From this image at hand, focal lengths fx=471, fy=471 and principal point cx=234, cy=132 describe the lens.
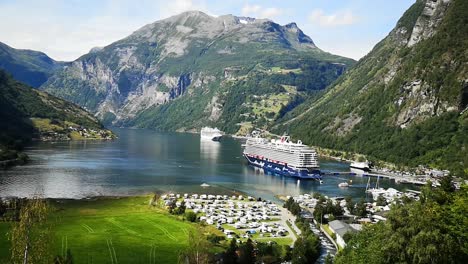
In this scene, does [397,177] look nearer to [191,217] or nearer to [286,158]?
[286,158]

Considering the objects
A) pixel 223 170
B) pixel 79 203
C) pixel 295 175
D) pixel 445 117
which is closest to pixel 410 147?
pixel 445 117

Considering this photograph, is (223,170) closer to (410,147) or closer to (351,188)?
(351,188)

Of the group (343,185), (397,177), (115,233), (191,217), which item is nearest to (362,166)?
(397,177)

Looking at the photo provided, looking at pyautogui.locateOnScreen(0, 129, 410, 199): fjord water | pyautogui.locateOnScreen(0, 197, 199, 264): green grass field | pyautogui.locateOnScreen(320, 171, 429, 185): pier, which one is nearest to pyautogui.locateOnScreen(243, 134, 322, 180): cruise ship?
pyautogui.locateOnScreen(0, 129, 410, 199): fjord water

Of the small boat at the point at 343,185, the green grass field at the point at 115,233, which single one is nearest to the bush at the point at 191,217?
the green grass field at the point at 115,233

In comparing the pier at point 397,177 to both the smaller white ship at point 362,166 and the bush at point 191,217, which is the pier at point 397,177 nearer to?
the smaller white ship at point 362,166

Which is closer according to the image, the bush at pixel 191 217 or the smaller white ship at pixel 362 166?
the bush at pixel 191 217
